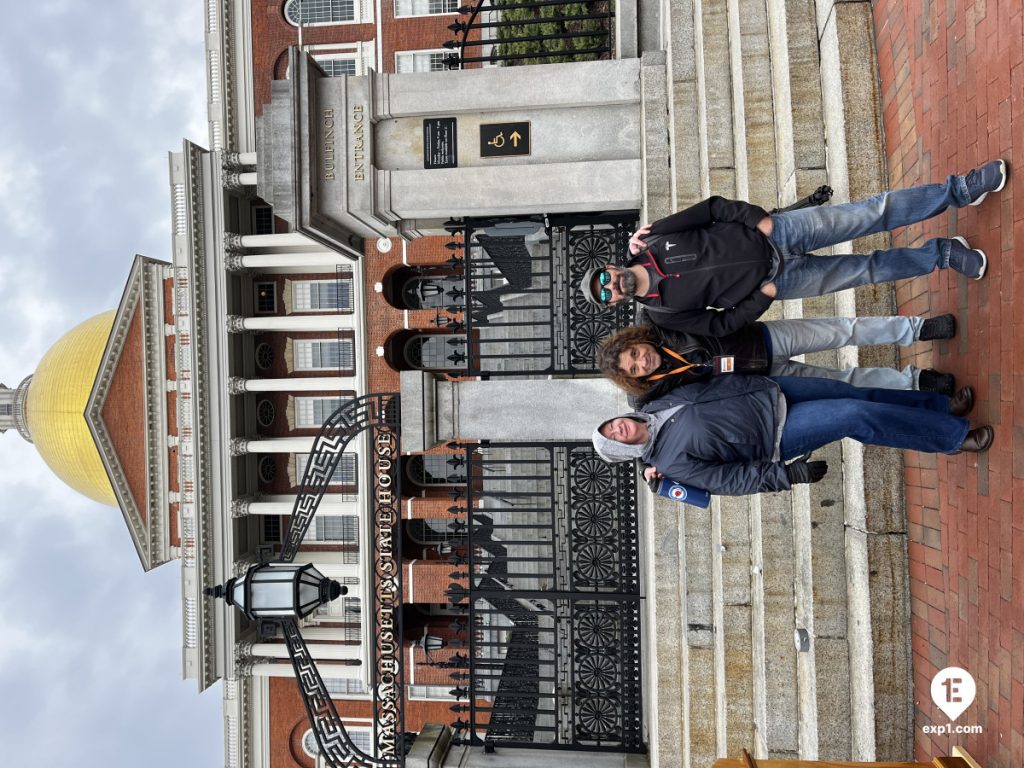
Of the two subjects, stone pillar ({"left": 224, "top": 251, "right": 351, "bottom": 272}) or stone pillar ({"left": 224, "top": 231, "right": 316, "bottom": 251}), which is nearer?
stone pillar ({"left": 224, "top": 231, "right": 316, "bottom": 251})

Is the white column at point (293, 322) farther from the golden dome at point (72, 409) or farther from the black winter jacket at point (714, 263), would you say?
the black winter jacket at point (714, 263)

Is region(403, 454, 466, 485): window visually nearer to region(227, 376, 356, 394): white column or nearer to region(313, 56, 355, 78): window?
region(227, 376, 356, 394): white column

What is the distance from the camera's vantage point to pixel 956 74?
4.82m

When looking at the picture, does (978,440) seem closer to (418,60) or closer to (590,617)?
(590,617)

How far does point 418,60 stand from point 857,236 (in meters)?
18.1

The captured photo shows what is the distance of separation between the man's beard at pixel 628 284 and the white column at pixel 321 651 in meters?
16.9

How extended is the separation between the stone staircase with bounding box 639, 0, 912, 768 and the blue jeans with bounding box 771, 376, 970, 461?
2.67ft

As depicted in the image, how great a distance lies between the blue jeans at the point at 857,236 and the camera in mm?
4562

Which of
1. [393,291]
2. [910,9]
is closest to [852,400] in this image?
[910,9]

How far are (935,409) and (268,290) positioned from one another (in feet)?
58.8

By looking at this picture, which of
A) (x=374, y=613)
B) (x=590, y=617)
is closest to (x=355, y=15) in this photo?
(x=374, y=613)

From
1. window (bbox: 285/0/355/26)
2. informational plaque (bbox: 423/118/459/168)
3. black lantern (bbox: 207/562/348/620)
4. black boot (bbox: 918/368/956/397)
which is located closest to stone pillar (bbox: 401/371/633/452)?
black lantern (bbox: 207/562/348/620)

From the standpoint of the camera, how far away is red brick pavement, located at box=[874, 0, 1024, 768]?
13.6ft

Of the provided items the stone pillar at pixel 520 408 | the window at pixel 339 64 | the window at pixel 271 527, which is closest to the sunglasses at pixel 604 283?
the stone pillar at pixel 520 408
